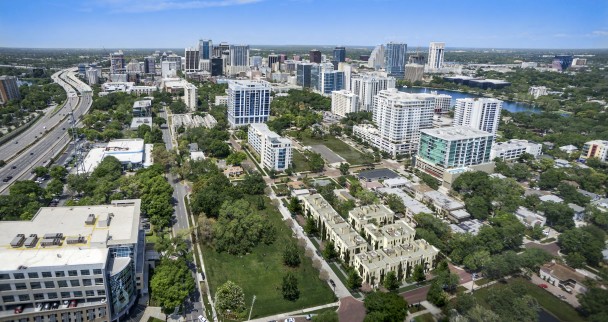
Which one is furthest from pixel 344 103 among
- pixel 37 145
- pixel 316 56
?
pixel 316 56

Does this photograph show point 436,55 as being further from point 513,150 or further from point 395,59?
point 513,150

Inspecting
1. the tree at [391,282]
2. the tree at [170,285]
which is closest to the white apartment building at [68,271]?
the tree at [170,285]

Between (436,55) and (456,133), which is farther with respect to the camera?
(436,55)

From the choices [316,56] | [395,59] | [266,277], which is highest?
[316,56]

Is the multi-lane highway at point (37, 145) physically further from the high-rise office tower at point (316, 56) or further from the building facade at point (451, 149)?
the high-rise office tower at point (316, 56)

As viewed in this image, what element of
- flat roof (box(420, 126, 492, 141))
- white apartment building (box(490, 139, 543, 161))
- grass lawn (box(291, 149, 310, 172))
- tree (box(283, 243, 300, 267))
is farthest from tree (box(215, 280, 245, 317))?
white apartment building (box(490, 139, 543, 161))

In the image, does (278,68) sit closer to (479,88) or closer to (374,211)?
(479,88)

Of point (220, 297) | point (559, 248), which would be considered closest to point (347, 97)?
point (559, 248)
